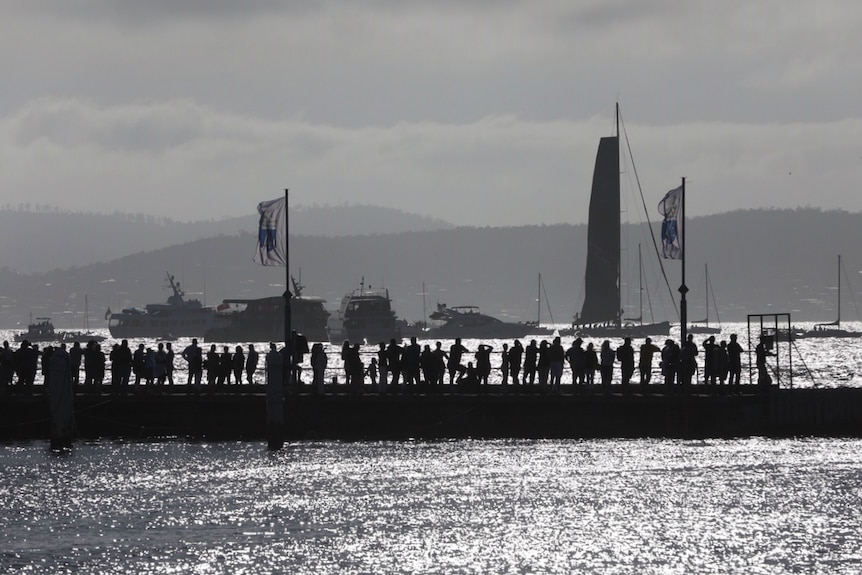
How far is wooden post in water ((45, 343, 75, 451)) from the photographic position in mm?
38938

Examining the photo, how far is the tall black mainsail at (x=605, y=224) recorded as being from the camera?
108875 millimetres

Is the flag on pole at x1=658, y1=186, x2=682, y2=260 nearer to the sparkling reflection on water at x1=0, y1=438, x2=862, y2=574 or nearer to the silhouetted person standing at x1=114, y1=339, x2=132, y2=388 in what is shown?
the sparkling reflection on water at x1=0, y1=438, x2=862, y2=574

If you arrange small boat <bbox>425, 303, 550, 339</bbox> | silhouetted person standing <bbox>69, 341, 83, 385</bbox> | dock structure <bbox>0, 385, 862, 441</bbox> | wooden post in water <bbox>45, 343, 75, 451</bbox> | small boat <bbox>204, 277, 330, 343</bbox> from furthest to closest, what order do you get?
small boat <bbox>425, 303, 550, 339</bbox> → small boat <bbox>204, 277, 330, 343</bbox> → silhouetted person standing <bbox>69, 341, 83, 385</bbox> → dock structure <bbox>0, 385, 862, 441</bbox> → wooden post in water <bbox>45, 343, 75, 451</bbox>

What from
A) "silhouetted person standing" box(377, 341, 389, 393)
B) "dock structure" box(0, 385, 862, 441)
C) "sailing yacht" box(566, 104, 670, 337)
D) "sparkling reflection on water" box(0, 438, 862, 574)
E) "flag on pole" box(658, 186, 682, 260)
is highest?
"sailing yacht" box(566, 104, 670, 337)

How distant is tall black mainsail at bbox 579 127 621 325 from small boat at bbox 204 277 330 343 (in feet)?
190

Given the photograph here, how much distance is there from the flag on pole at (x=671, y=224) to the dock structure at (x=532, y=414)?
239 inches

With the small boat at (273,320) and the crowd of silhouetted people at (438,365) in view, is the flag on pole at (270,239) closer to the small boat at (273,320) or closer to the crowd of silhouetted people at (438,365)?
the crowd of silhouetted people at (438,365)

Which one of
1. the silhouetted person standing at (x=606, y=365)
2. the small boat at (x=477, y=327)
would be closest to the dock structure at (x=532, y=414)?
the silhouetted person standing at (x=606, y=365)

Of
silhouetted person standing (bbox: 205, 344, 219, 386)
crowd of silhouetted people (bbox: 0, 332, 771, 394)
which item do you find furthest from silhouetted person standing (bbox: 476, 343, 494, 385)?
silhouetted person standing (bbox: 205, 344, 219, 386)

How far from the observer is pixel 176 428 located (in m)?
42.2

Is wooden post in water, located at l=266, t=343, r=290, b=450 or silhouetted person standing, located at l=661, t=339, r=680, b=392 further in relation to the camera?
silhouetted person standing, located at l=661, t=339, r=680, b=392

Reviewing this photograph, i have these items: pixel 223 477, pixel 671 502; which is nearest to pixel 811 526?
pixel 671 502

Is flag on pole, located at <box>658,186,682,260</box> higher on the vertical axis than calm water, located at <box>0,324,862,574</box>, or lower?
higher

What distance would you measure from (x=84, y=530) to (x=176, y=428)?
556 inches
